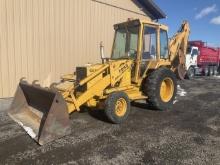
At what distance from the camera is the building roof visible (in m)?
13.4

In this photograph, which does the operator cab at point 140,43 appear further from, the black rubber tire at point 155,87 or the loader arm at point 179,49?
the loader arm at point 179,49

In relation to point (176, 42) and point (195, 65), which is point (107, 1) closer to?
point (176, 42)

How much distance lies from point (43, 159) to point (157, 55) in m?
4.65

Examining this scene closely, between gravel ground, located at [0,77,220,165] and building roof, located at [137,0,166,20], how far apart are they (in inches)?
280

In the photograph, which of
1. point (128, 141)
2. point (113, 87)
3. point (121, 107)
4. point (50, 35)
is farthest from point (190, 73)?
point (128, 141)

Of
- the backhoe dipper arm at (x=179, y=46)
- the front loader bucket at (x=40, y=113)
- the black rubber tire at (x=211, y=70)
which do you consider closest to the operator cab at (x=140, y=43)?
the backhoe dipper arm at (x=179, y=46)

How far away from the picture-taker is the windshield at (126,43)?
25.2ft

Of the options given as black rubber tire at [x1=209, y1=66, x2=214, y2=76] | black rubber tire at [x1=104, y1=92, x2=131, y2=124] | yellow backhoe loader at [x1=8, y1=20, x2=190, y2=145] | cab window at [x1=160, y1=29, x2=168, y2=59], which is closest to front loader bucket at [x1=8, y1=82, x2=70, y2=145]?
yellow backhoe loader at [x1=8, y1=20, x2=190, y2=145]

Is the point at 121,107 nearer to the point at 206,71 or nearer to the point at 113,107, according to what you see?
the point at 113,107

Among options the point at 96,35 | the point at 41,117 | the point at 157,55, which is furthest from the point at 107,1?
Result: the point at 41,117

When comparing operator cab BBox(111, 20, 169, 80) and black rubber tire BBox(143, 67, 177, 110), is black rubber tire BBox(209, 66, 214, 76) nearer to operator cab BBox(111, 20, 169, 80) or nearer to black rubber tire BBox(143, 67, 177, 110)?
operator cab BBox(111, 20, 169, 80)

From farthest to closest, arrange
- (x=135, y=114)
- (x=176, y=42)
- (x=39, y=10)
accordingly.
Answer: (x=176, y=42) < (x=39, y=10) < (x=135, y=114)

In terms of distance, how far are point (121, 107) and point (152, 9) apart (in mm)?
8431

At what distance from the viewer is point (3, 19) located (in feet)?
27.4
